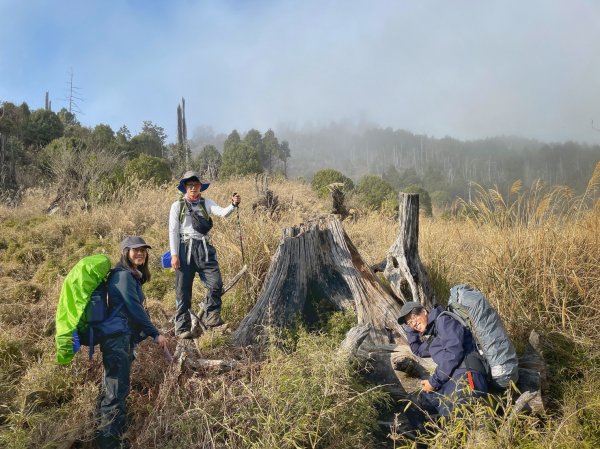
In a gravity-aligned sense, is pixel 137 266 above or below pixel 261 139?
below

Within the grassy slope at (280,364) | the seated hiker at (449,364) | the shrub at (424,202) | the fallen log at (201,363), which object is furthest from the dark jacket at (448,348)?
the shrub at (424,202)

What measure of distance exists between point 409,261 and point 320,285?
996mm

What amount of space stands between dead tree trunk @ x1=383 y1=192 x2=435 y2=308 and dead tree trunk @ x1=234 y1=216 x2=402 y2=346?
189 millimetres

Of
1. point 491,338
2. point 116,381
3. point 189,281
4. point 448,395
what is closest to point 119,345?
point 116,381

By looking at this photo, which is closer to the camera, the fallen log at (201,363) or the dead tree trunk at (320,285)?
the fallen log at (201,363)

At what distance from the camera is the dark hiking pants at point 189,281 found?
4.30 meters

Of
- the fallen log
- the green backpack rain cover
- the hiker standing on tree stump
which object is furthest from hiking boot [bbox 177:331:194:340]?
the green backpack rain cover

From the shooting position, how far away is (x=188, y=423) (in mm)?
2754

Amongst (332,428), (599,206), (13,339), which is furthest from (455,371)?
(13,339)

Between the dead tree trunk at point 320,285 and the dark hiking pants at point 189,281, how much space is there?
398 mm

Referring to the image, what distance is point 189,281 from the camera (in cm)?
436

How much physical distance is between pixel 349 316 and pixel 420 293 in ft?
2.75

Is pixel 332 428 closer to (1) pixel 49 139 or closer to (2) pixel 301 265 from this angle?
(2) pixel 301 265

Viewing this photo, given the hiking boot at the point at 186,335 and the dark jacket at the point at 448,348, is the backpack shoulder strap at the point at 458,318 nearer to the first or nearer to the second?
the dark jacket at the point at 448,348
